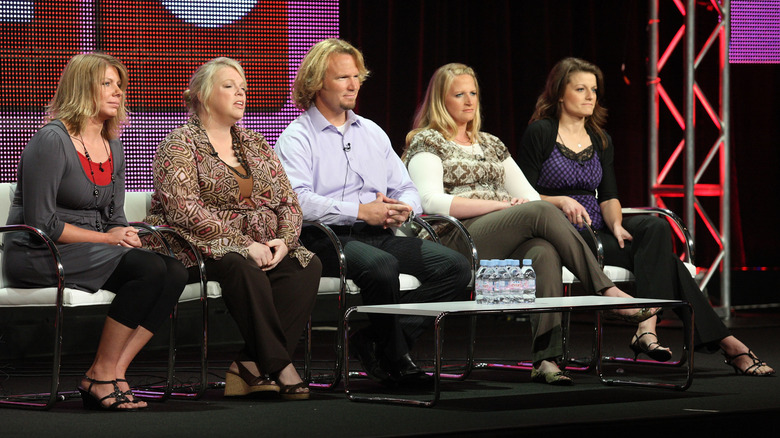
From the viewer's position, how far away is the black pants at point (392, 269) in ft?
11.9

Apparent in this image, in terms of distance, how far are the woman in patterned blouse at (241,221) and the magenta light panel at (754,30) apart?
11.0 feet

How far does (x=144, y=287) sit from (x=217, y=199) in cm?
49

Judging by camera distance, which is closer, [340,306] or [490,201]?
[340,306]

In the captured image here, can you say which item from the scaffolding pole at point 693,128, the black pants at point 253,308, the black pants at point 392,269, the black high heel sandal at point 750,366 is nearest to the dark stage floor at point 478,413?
the black high heel sandal at point 750,366

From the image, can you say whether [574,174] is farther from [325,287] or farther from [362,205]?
[325,287]

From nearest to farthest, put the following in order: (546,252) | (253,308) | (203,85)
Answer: (253,308), (203,85), (546,252)

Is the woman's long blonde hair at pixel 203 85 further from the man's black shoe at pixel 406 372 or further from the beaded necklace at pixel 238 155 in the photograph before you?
the man's black shoe at pixel 406 372

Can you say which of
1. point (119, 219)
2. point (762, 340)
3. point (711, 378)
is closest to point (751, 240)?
point (762, 340)

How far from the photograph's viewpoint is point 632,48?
647 centimetres

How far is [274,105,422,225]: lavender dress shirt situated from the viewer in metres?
3.82


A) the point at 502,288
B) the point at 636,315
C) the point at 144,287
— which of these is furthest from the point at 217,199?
the point at 636,315

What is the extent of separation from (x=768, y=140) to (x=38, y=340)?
4.39 meters

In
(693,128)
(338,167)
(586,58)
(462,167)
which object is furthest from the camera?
(586,58)

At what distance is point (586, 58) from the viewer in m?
6.44
